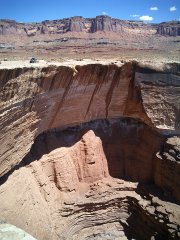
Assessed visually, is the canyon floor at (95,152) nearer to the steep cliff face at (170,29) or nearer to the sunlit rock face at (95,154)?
the sunlit rock face at (95,154)

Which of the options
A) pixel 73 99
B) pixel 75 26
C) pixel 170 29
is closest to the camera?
pixel 73 99

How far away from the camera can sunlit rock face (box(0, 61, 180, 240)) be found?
40.7 feet

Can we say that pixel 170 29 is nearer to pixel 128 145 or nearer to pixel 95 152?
pixel 128 145

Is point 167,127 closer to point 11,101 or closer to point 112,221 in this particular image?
point 112,221

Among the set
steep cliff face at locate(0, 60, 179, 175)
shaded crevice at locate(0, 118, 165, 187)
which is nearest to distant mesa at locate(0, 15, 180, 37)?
shaded crevice at locate(0, 118, 165, 187)

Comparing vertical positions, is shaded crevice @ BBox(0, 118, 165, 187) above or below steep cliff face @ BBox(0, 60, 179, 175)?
below

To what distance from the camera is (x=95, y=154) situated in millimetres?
16000

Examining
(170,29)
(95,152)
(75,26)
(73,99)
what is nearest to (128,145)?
(95,152)

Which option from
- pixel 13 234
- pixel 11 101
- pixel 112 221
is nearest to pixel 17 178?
pixel 11 101

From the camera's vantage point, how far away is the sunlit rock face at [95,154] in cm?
1241

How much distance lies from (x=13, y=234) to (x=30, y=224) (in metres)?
4.16

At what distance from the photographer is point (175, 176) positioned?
15.2 m

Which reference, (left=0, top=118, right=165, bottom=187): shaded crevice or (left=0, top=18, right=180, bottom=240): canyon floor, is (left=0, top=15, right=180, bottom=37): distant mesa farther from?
(left=0, top=18, right=180, bottom=240): canyon floor

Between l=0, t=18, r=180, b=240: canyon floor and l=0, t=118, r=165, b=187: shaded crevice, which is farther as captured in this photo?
l=0, t=118, r=165, b=187: shaded crevice
